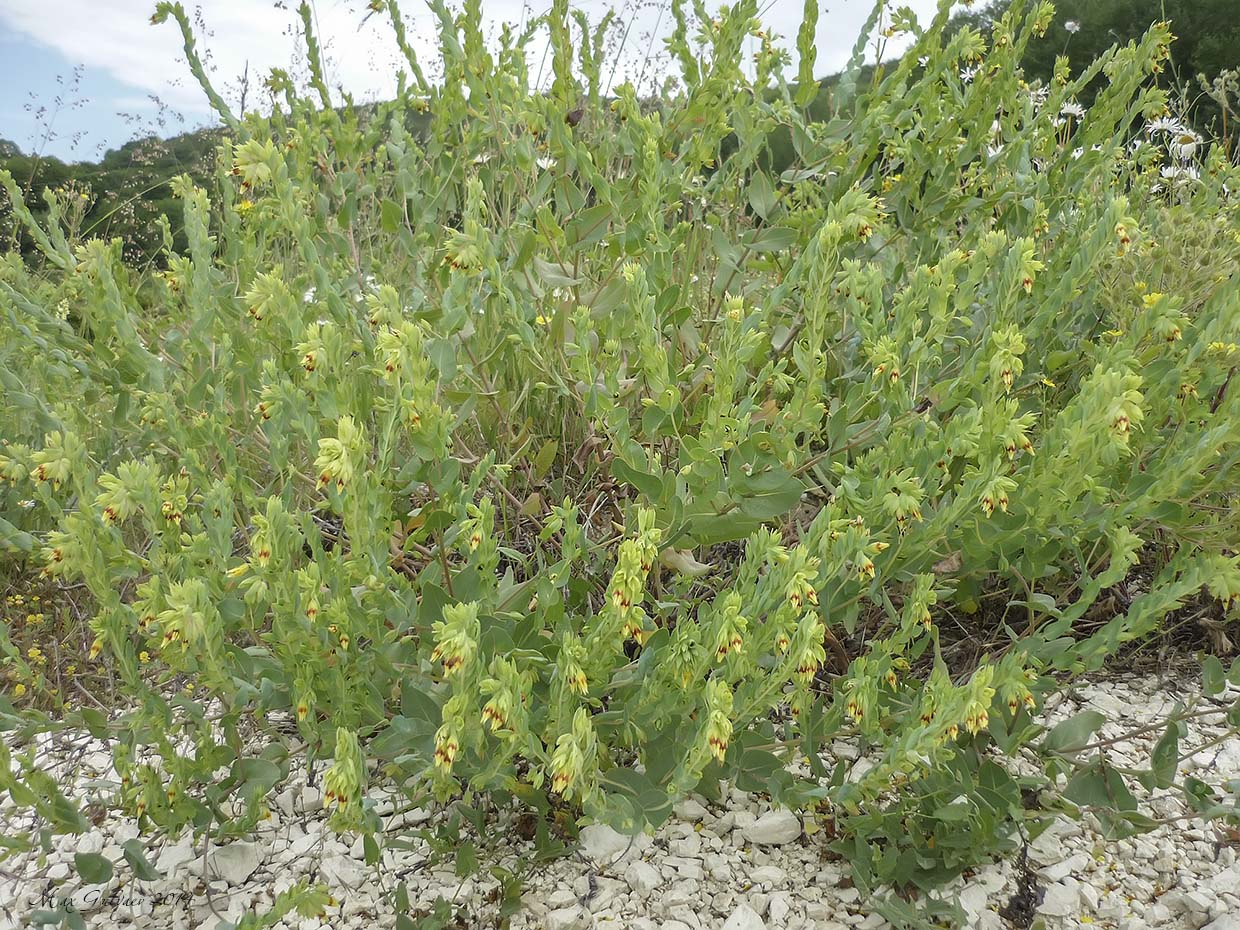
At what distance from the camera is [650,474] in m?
1.55

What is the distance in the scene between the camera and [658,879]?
1715mm

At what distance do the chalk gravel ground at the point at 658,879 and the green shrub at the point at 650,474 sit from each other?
0.40 feet

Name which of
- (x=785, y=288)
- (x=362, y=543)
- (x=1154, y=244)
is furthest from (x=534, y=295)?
(x=1154, y=244)

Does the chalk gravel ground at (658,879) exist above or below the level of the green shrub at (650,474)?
below

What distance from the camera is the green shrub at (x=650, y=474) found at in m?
1.46

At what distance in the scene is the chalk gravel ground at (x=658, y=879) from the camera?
1.66m

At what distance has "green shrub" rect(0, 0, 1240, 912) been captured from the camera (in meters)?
1.46

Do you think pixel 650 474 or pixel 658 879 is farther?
pixel 658 879

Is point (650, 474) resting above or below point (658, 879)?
above

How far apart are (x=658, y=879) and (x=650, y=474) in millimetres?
715

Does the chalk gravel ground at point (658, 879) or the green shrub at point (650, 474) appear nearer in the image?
the green shrub at point (650, 474)

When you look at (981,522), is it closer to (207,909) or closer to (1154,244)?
(207,909)

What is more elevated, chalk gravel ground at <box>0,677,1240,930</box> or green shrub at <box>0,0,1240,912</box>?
green shrub at <box>0,0,1240,912</box>

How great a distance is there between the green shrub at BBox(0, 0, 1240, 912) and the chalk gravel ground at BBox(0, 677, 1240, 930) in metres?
0.12
